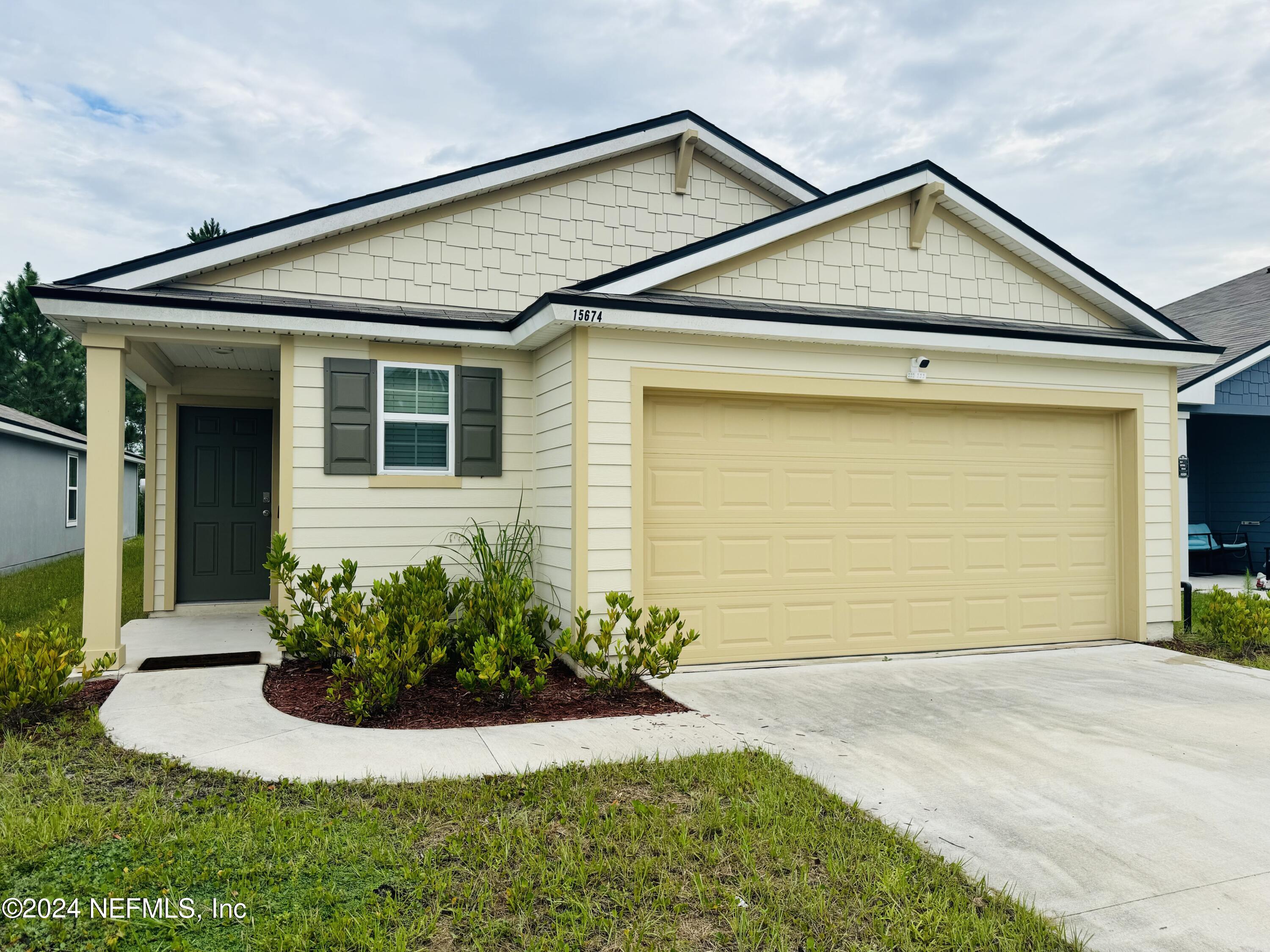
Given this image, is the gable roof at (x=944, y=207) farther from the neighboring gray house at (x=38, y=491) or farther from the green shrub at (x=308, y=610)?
the neighboring gray house at (x=38, y=491)

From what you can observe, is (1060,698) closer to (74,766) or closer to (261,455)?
(74,766)

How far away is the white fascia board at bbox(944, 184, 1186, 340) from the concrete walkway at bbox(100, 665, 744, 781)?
18.2ft

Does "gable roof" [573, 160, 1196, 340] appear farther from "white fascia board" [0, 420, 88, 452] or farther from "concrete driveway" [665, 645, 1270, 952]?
"white fascia board" [0, 420, 88, 452]

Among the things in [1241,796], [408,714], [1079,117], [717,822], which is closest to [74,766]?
[408,714]

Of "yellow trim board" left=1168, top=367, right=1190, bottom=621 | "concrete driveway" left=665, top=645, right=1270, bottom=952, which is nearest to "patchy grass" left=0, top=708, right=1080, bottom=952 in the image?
"concrete driveway" left=665, top=645, right=1270, bottom=952

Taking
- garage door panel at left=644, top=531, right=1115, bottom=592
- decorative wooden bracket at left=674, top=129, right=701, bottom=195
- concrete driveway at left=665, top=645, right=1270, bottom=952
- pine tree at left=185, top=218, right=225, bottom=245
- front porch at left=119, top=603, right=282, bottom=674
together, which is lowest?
concrete driveway at left=665, top=645, right=1270, bottom=952

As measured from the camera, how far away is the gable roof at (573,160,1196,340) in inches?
274

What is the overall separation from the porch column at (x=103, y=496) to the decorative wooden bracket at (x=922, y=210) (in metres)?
7.03

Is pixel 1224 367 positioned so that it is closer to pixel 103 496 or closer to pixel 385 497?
pixel 385 497

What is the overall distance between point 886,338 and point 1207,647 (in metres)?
4.57

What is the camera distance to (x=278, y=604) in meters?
8.41

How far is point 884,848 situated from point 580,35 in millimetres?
12678

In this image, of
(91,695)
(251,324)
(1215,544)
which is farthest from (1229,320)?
(91,695)

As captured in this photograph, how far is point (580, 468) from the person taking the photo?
262 inches
